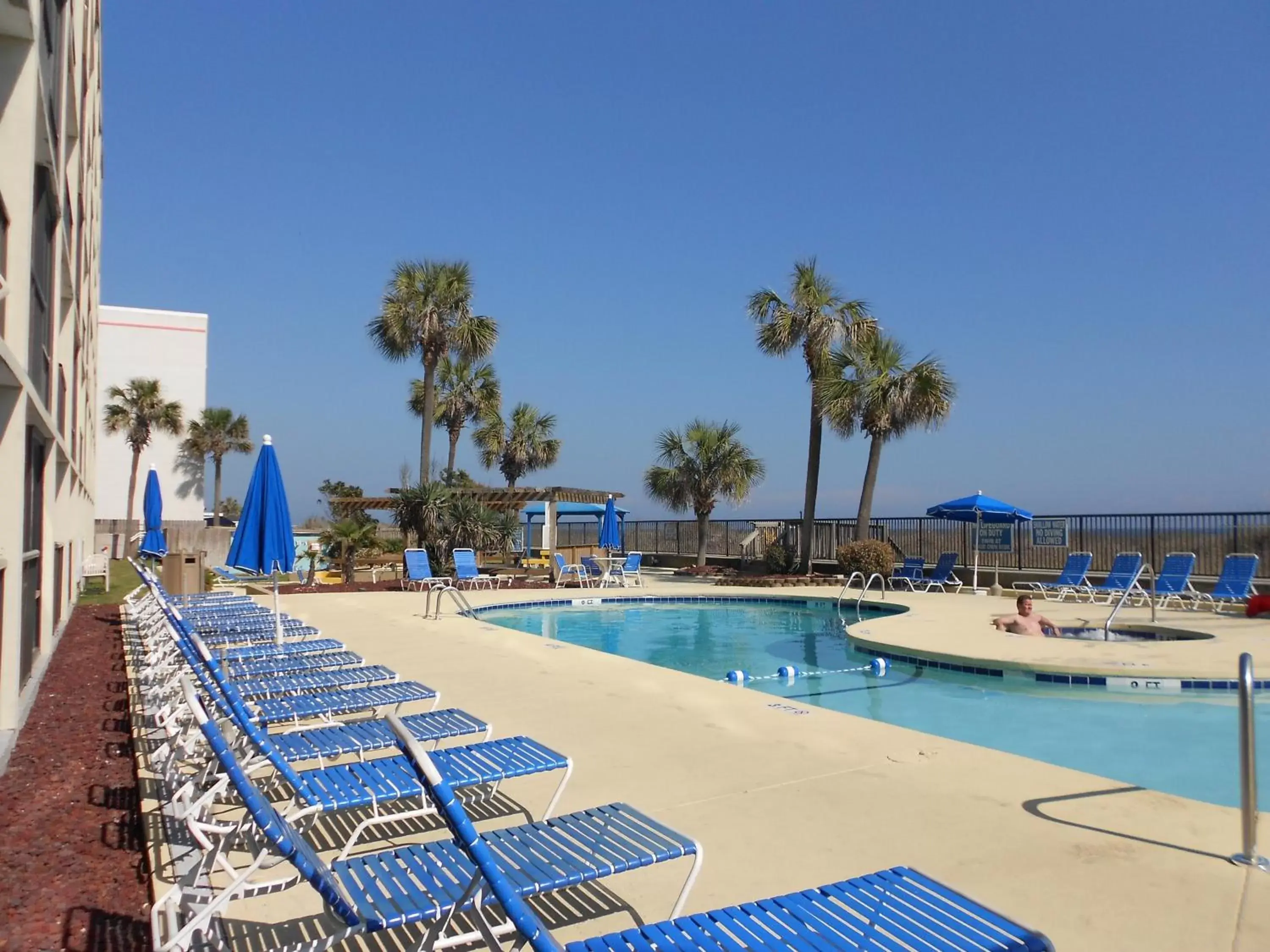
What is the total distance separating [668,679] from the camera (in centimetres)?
763

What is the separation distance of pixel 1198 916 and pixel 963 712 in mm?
5030

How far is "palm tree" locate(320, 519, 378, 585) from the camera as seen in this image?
19172 millimetres

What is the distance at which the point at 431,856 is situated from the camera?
2867 millimetres

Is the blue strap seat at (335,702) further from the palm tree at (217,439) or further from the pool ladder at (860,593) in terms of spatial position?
the palm tree at (217,439)

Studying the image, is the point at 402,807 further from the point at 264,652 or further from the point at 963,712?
the point at 963,712

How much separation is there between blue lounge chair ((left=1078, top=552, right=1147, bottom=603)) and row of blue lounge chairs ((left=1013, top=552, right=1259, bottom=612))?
0.03 feet

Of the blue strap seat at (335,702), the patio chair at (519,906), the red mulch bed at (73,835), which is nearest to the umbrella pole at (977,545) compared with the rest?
the blue strap seat at (335,702)

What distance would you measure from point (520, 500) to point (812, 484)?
794cm

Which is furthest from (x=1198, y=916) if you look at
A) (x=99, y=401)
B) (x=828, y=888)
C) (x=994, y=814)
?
(x=99, y=401)

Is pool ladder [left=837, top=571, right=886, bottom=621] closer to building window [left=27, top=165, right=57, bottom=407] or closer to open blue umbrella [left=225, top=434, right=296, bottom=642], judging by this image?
open blue umbrella [left=225, top=434, right=296, bottom=642]

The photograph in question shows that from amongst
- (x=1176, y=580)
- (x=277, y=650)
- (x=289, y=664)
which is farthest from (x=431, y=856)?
(x=1176, y=580)

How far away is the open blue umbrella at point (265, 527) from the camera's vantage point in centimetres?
880

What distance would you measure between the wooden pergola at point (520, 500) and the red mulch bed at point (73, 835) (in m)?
15.6

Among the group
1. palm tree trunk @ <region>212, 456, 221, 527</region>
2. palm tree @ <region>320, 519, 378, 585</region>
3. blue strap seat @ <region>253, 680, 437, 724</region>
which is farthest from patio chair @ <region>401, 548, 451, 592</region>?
palm tree trunk @ <region>212, 456, 221, 527</region>
